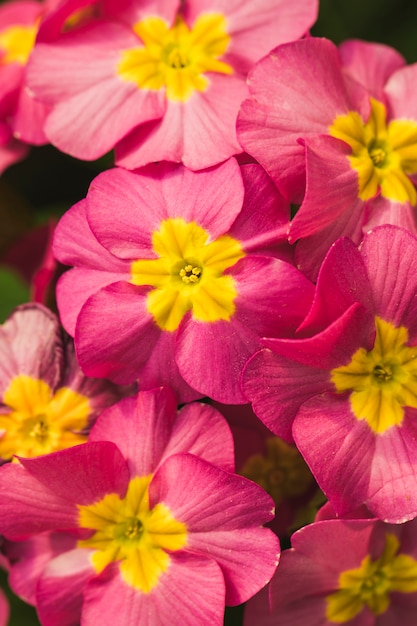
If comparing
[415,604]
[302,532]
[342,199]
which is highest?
[342,199]

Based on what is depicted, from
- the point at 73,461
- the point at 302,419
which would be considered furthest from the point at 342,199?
the point at 73,461

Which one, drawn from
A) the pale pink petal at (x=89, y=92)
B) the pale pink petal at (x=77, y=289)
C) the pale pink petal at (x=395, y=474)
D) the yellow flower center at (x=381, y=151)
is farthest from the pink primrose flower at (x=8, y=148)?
the pale pink petal at (x=395, y=474)

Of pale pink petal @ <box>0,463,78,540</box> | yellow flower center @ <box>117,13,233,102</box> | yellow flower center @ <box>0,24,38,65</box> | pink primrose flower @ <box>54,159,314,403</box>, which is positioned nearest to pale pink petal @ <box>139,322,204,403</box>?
pink primrose flower @ <box>54,159,314,403</box>

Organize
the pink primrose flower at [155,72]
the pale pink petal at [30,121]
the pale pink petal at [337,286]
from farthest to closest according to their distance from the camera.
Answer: the pale pink petal at [30,121], the pink primrose flower at [155,72], the pale pink petal at [337,286]

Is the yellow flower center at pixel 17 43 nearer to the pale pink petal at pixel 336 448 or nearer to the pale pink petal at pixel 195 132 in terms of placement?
the pale pink petal at pixel 195 132

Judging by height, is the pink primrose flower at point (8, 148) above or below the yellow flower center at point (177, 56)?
below

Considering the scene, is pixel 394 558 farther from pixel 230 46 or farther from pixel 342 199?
pixel 230 46
